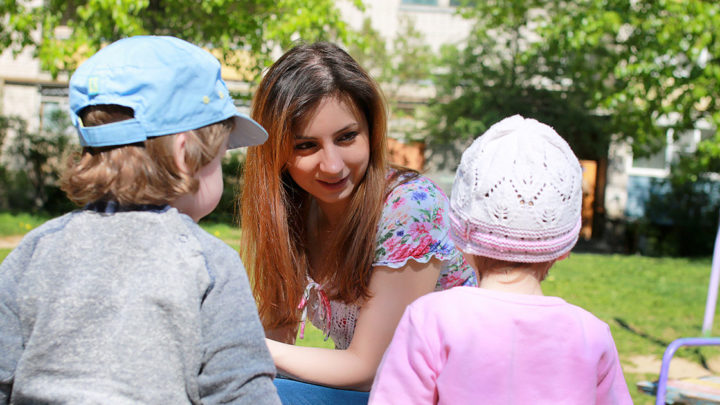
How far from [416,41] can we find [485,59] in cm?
217

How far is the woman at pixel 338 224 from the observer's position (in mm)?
2139

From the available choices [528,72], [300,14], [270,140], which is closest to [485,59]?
[528,72]

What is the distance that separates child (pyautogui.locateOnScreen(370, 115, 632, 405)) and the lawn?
9.04 ft

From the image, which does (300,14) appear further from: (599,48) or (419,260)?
(419,260)

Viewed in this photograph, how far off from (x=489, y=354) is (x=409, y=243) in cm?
67

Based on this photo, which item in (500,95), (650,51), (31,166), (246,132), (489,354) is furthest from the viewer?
(500,95)

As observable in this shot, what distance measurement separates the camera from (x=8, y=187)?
13.2 metres

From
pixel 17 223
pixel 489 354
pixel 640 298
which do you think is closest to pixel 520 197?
pixel 489 354

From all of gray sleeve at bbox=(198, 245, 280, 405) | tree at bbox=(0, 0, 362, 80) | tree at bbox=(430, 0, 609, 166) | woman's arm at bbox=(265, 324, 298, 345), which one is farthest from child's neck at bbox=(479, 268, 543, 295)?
tree at bbox=(430, 0, 609, 166)

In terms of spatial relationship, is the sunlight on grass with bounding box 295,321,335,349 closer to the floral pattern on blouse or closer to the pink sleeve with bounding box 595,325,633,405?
the floral pattern on blouse

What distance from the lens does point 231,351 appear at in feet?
4.37

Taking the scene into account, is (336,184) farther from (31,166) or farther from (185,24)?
(31,166)

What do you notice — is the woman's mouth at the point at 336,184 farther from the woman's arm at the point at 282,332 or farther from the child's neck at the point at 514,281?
the child's neck at the point at 514,281

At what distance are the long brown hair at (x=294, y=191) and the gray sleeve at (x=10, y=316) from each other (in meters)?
0.98
